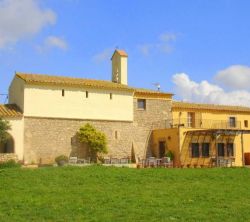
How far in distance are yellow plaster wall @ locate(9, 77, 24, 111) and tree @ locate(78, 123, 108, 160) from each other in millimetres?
5131

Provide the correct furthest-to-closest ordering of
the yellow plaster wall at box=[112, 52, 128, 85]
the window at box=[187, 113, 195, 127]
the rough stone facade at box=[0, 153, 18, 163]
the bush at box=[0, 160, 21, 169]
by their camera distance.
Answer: the window at box=[187, 113, 195, 127] → the yellow plaster wall at box=[112, 52, 128, 85] → the rough stone facade at box=[0, 153, 18, 163] → the bush at box=[0, 160, 21, 169]

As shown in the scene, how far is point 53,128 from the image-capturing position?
117 ft

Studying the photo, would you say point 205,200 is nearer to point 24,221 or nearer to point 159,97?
point 24,221

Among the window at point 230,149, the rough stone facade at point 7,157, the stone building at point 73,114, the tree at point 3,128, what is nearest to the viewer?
the tree at point 3,128

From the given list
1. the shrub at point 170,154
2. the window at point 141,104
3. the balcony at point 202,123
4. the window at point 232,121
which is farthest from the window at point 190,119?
the shrub at point 170,154

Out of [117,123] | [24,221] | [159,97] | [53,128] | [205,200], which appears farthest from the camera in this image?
[159,97]

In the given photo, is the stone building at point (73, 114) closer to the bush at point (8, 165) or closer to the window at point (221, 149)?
the bush at point (8, 165)

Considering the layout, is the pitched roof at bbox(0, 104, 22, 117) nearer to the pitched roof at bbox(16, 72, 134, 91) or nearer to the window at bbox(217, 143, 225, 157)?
the pitched roof at bbox(16, 72, 134, 91)

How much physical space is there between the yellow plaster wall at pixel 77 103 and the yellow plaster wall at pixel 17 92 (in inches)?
31.9

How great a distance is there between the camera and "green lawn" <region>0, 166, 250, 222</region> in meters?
13.9

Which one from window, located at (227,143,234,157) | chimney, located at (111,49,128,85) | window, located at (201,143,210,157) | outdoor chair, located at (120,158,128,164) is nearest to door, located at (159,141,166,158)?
window, located at (201,143,210,157)

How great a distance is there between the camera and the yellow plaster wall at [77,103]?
116ft

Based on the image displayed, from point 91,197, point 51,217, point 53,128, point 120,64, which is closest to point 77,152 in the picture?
point 53,128

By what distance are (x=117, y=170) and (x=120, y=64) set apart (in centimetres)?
1922
